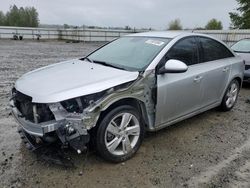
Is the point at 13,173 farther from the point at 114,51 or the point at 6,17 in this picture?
the point at 6,17

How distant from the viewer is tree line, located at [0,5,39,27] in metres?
65.2

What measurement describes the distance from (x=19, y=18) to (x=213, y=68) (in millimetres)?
70921

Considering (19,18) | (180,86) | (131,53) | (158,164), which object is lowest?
(158,164)

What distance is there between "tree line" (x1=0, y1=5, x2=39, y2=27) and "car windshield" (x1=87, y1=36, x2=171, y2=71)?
68595 mm

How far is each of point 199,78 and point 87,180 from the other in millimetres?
2284

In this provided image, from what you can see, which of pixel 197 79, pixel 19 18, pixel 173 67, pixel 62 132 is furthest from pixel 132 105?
pixel 19 18

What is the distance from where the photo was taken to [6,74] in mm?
8758

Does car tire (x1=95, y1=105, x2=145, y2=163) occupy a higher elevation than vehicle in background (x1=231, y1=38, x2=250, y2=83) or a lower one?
lower

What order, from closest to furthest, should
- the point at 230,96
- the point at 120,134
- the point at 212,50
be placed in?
1. the point at 120,134
2. the point at 212,50
3. the point at 230,96

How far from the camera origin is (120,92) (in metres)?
2.95

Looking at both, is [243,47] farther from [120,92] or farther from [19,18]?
[19,18]

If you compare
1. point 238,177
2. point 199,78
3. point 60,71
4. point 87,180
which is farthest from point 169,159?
point 60,71

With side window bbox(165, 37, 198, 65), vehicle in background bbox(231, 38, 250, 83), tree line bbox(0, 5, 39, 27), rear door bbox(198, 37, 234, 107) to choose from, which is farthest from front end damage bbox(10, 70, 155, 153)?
tree line bbox(0, 5, 39, 27)

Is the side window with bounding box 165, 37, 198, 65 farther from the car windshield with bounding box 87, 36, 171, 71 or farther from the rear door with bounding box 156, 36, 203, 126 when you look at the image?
the car windshield with bounding box 87, 36, 171, 71
